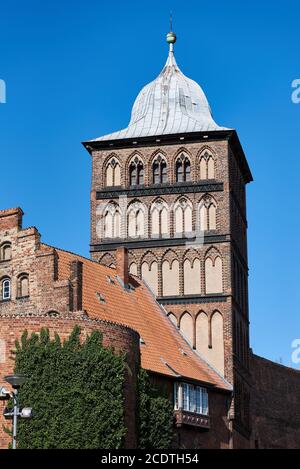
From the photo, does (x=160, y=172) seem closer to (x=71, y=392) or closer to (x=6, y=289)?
(x=6, y=289)

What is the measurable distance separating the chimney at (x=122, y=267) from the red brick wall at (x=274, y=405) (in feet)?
50.5

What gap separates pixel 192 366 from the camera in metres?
54.3

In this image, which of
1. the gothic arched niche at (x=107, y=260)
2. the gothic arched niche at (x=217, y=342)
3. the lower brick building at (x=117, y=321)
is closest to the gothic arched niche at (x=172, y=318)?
the lower brick building at (x=117, y=321)

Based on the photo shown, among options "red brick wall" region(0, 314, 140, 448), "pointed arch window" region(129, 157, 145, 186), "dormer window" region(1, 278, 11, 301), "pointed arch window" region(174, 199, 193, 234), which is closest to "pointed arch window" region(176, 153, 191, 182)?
"pointed arch window" region(174, 199, 193, 234)

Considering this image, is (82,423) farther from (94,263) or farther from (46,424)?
(94,263)

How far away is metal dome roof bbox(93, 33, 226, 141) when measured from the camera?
6175 centimetres

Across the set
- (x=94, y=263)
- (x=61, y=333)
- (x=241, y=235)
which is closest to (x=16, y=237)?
(x=94, y=263)

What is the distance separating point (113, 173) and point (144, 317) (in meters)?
9.80

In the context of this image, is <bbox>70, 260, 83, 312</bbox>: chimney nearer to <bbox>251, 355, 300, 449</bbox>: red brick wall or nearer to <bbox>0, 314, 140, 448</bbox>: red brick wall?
<bbox>0, 314, 140, 448</bbox>: red brick wall

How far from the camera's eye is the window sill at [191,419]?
50438 millimetres

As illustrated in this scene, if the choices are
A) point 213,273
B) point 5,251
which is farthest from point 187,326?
point 5,251

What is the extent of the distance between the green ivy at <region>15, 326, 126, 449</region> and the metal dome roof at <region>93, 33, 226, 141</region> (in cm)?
2210

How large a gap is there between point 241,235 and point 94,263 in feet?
39.3

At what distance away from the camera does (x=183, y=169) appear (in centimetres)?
6056
